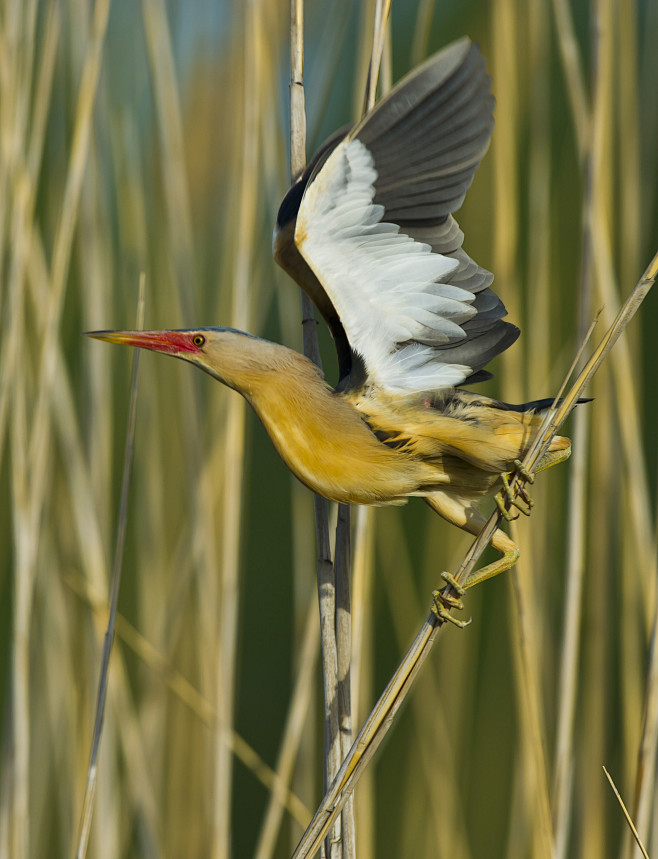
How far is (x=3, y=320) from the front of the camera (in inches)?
46.4

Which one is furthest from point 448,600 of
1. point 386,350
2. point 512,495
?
point 386,350

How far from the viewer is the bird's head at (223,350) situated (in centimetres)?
91

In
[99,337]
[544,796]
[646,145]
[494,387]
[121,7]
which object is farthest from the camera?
[494,387]

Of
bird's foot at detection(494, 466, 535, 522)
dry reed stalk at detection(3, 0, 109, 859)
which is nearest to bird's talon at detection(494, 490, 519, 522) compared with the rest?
bird's foot at detection(494, 466, 535, 522)

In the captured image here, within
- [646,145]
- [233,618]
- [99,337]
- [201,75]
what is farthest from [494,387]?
[99,337]

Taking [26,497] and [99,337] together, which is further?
[26,497]

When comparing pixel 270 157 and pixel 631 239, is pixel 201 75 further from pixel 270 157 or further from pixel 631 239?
pixel 631 239

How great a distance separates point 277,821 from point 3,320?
0.71 metres

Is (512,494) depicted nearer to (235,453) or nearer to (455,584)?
(455,584)

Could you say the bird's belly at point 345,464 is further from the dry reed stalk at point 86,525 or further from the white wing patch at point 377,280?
the dry reed stalk at point 86,525

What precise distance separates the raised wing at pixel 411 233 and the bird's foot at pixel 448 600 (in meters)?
0.20

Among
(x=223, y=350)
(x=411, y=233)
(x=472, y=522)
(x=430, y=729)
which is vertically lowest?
(x=430, y=729)

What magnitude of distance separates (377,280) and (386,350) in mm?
73

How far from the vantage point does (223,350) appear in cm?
92
